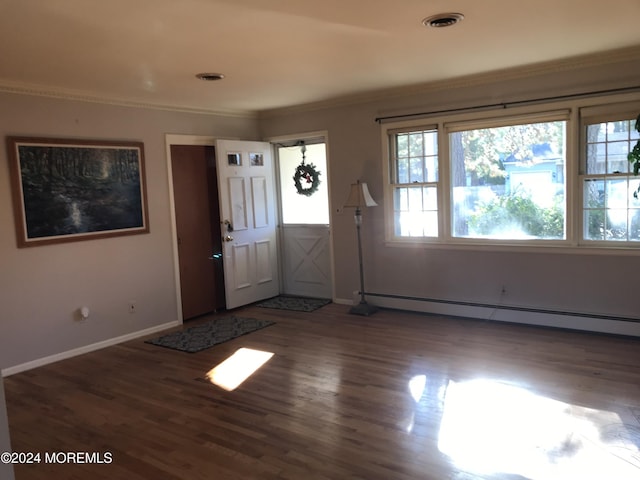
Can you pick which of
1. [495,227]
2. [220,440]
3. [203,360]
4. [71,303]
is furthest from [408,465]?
[71,303]

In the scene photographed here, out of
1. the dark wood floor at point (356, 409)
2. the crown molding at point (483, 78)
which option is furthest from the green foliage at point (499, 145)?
the dark wood floor at point (356, 409)

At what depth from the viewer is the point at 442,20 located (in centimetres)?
307

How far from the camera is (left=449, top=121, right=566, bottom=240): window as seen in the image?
468cm

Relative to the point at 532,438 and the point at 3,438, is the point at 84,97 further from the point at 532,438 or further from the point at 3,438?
the point at 532,438

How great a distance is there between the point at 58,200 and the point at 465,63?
12.4ft

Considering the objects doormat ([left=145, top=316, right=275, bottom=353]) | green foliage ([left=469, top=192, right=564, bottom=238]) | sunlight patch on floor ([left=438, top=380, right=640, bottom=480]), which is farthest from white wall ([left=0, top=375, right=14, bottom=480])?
green foliage ([left=469, top=192, right=564, bottom=238])

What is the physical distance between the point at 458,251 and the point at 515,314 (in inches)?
32.7

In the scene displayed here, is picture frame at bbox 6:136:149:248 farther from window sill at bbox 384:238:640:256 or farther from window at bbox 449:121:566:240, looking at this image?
window at bbox 449:121:566:240

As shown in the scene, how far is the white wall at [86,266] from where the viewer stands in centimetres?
422

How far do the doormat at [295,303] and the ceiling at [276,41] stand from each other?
8.30ft

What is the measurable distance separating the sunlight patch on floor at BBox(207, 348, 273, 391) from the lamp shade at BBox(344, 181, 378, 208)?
189 centimetres

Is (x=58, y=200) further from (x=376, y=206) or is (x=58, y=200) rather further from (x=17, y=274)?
(x=376, y=206)

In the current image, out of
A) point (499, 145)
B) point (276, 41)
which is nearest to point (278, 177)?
point (499, 145)

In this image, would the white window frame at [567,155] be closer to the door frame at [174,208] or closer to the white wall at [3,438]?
the door frame at [174,208]
